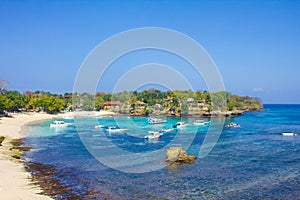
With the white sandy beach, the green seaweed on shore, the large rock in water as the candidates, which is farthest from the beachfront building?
the green seaweed on shore

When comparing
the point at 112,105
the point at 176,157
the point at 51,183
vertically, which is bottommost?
the point at 51,183

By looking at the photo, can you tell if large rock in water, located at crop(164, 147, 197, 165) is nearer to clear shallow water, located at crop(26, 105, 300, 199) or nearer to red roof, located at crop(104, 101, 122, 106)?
clear shallow water, located at crop(26, 105, 300, 199)

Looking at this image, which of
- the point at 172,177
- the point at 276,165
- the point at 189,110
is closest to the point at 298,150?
the point at 276,165

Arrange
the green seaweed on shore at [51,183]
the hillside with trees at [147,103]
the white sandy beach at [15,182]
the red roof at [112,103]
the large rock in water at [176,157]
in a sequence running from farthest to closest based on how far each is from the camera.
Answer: the red roof at [112,103], the hillside with trees at [147,103], the large rock in water at [176,157], the green seaweed on shore at [51,183], the white sandy beach at [15,182]

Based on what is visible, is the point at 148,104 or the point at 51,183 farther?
the point at 148,104

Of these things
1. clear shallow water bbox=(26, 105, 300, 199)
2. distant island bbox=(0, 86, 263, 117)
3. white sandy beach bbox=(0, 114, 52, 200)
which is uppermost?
distant island bbox=(0, 86, 263, 117)

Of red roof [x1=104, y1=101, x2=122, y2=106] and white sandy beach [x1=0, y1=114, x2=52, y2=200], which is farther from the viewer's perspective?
red roof [x1=104, y1=101, x2=122, y2=106]

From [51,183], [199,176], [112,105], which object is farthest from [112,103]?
[51,183]

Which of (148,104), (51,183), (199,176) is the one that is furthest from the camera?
(148,104)

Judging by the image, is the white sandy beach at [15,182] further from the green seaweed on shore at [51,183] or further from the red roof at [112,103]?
the red roof at [112,103]

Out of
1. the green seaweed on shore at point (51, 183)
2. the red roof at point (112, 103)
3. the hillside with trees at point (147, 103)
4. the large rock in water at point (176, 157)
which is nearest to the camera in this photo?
the green seaweed on shore at point (51, 183)

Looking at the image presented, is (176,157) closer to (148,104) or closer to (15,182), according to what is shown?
(15,182)

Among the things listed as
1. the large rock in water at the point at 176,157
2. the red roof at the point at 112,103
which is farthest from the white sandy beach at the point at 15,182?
the red roof at the point at 112,103

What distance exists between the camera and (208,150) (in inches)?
1430
